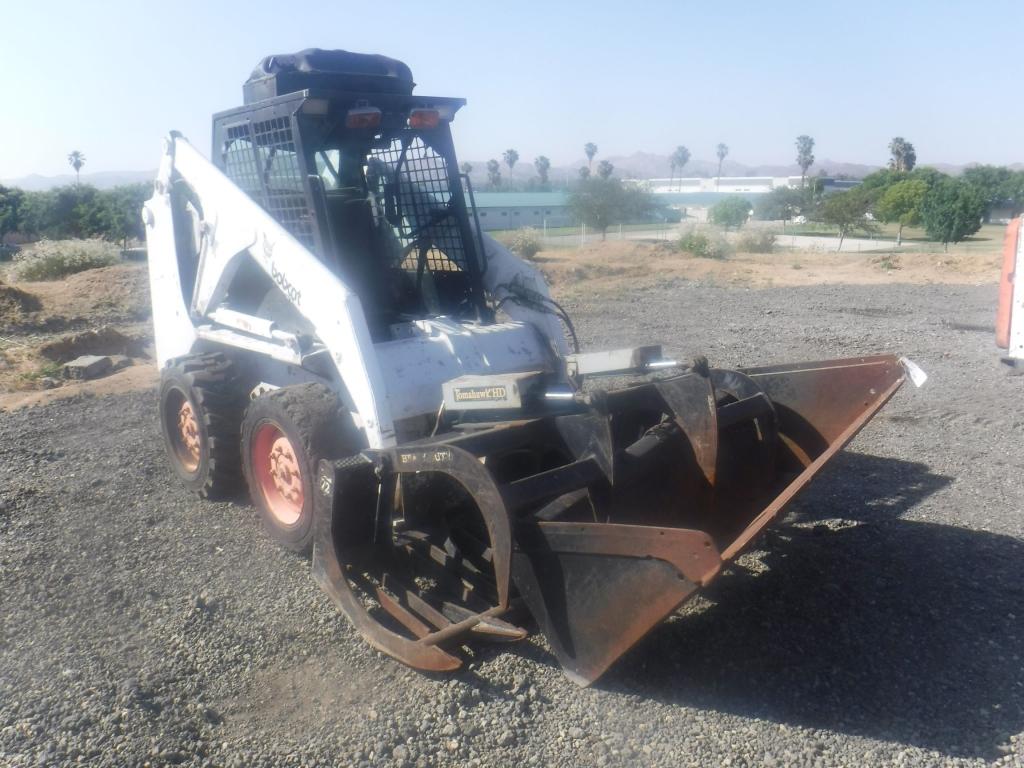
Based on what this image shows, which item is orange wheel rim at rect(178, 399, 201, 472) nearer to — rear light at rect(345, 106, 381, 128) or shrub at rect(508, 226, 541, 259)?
rear light at rect(345, 106, 381, 128)

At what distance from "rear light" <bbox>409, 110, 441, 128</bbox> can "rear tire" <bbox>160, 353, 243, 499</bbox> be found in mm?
1916

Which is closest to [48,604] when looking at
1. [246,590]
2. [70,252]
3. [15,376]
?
[246,590]

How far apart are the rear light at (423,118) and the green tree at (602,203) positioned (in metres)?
41.6

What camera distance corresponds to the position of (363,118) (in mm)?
5082

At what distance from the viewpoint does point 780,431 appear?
15.8ft

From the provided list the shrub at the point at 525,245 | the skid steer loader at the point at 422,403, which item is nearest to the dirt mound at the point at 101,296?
the skid steer loader at the point at 422,403

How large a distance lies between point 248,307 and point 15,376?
6.46 metres

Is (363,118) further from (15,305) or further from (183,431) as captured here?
(15,305)

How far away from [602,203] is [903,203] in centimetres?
2488

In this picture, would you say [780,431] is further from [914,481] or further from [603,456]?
[914,481]

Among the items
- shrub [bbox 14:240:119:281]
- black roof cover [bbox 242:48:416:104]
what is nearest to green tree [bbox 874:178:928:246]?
shrub [bbox 14:240:119:281]

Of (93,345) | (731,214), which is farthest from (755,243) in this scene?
(93,345)

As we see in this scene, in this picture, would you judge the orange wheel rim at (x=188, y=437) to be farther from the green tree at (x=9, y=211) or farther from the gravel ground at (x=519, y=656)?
the green tree at (x=9, y=211)

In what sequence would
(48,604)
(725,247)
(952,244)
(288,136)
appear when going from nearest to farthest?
(48,604), (288,136), (725,247), (952,244)
